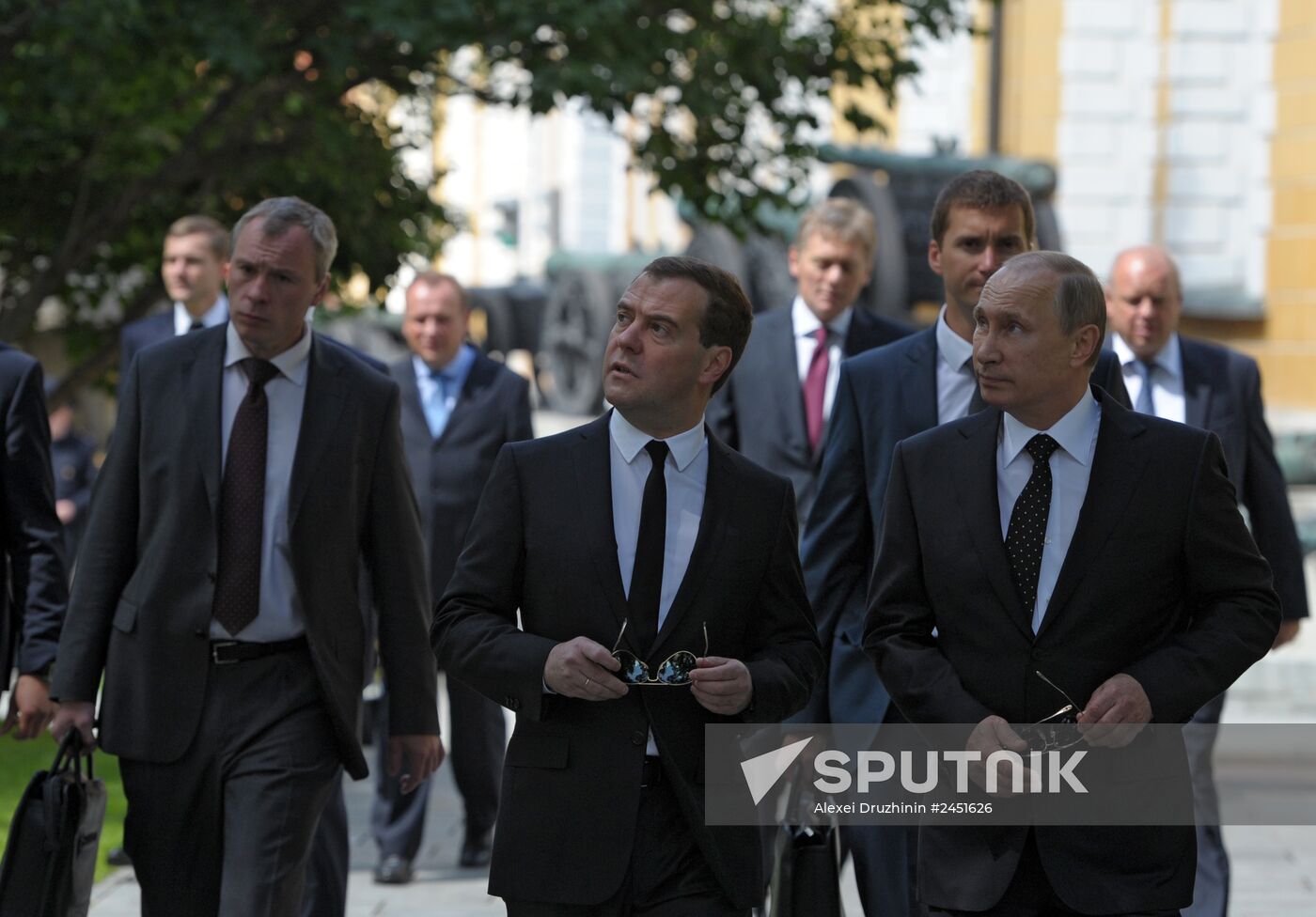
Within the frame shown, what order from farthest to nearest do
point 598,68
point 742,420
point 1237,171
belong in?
point 1237,171, point 598,68, point 742,420

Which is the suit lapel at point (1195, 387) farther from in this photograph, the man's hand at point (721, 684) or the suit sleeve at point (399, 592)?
the man's hand at point (721, 684)

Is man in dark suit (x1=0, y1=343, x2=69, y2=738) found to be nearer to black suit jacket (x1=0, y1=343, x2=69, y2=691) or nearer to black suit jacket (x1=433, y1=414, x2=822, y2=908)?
black suit jacket (x1=0, y1=343, x2=69, y2=691)

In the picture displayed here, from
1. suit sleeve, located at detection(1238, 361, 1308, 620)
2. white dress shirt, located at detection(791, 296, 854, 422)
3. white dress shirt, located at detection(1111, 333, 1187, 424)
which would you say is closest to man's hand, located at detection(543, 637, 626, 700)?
white dress shirt, located at detection(791, 296, 854, 422)

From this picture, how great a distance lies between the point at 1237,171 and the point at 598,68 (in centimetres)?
1459

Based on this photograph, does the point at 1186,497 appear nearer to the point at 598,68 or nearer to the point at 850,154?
the point at 598,68

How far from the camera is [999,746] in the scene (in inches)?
157

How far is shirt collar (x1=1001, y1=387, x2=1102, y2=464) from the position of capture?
4215 millimetres

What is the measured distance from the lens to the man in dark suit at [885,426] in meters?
5.33

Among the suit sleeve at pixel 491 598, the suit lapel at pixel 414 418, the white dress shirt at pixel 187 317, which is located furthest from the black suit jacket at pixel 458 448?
the suit sleeve at pixel 491 598

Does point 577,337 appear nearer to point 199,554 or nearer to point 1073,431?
point 199,554

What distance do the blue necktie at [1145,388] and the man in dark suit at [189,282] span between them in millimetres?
3407

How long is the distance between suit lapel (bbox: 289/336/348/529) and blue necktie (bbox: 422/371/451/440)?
3170mm

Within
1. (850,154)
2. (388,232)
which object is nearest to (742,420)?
(388,232)

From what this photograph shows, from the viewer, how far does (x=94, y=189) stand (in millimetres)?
11930
